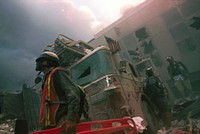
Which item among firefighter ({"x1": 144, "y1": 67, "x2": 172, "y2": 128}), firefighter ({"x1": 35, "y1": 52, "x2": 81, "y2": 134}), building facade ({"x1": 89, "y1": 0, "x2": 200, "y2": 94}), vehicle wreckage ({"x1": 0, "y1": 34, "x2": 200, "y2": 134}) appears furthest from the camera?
building facade ({"x1": 89, "y1": 0, "x2": 200, "y2": 94})

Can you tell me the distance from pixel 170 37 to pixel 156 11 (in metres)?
2.91

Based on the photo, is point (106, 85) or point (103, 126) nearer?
point (103, 126)

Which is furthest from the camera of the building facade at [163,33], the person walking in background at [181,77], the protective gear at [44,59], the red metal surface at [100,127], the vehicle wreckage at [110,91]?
the building facade at [163,33]

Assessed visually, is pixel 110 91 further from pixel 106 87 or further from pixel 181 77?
pixel 181 77

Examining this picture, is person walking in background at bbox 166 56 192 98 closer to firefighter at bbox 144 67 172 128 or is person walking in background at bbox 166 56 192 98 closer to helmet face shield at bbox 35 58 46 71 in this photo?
firefighter at bbox 144 67 172 128

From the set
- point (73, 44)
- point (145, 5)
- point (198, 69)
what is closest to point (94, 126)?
point (73, 44)

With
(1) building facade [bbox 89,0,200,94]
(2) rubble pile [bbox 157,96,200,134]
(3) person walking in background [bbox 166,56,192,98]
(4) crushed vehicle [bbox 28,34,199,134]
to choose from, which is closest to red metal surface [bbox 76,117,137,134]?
(4) crushed vehicle [bbox 28,34,199,134]

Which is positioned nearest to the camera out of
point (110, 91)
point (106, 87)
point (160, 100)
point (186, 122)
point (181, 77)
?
point (110, 91)

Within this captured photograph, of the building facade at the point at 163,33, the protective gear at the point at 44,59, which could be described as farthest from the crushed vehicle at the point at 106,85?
the building facade at the point at 163,33

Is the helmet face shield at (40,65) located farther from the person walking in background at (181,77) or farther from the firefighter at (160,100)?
the person walking in background at (181,77)

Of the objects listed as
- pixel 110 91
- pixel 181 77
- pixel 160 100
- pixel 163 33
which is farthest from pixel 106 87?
pixel 163 33

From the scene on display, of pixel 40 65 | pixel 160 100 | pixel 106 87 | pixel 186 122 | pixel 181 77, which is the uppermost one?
pixel 181 77

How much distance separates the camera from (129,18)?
18422mm

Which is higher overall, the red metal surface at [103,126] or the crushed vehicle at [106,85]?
the crushed vehicle at [106,85]
